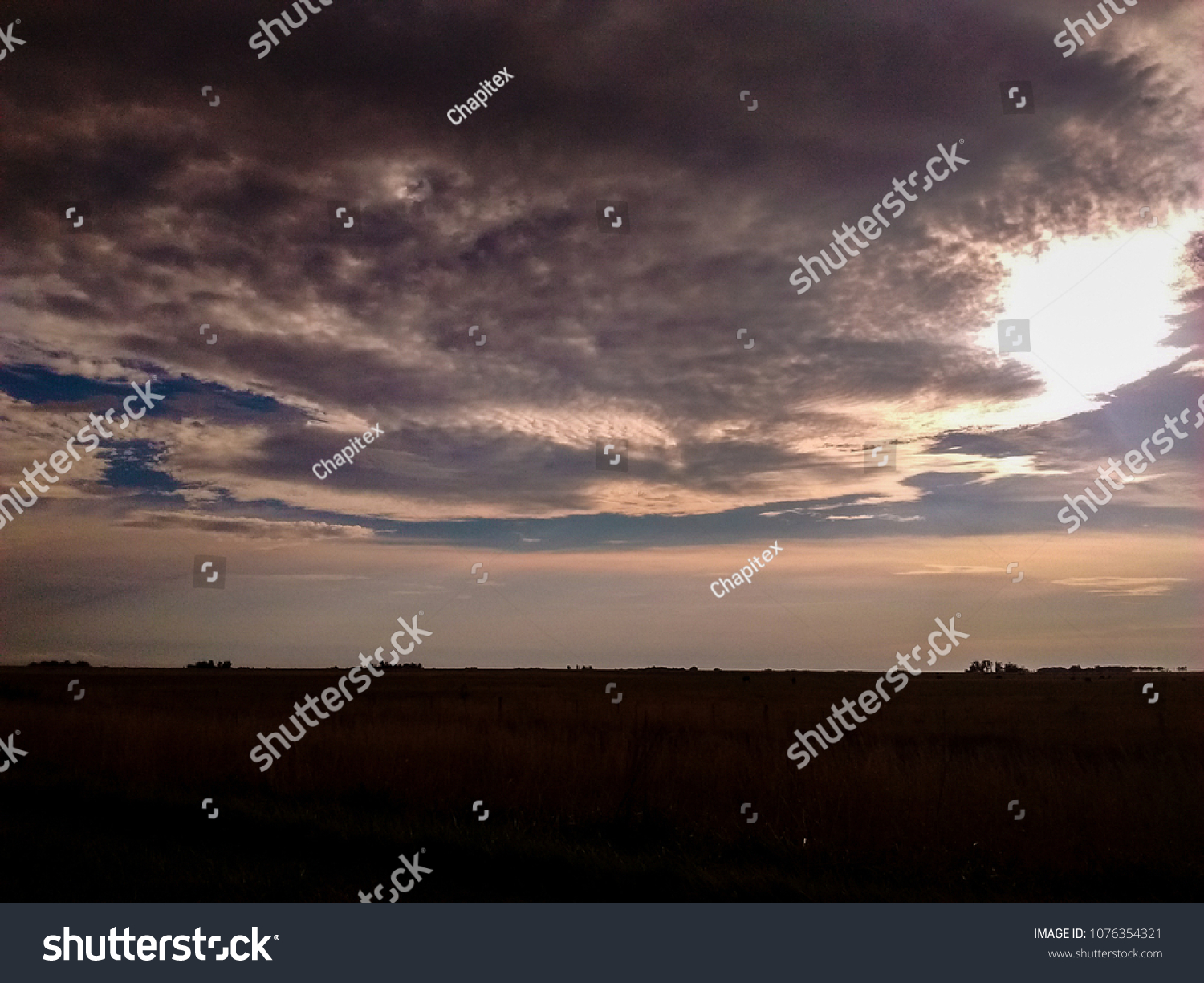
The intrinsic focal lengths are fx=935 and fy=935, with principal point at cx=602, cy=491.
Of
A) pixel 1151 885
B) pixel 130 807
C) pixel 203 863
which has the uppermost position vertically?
pixel 130 807

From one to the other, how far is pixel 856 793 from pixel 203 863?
308 inches

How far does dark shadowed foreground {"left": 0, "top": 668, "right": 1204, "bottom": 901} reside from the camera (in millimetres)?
8922

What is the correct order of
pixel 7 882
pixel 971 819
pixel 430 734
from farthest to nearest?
pixel 430 734
pixel 971 819
pixel 7 882

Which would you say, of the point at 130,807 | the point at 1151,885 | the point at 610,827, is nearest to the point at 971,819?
the point at 1151,885

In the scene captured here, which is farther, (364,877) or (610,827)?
(610,827)

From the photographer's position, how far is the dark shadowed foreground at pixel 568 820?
29.3ft

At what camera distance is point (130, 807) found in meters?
13.2

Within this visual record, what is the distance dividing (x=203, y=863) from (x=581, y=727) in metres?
12.7

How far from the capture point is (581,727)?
21516 mm

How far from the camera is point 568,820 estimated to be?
12016mm

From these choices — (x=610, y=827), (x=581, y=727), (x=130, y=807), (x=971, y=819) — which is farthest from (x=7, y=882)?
(x=581, y=727)
